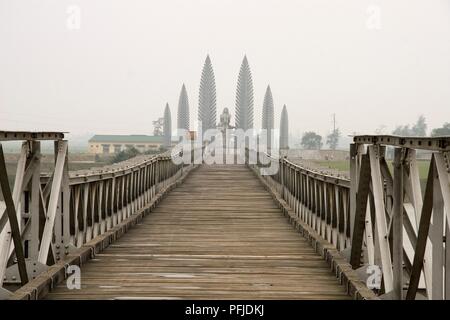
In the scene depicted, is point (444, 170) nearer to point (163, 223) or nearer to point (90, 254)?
point (90, 254)

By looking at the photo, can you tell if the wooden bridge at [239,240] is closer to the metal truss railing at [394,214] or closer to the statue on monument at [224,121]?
the metal truss railing at [394,214]

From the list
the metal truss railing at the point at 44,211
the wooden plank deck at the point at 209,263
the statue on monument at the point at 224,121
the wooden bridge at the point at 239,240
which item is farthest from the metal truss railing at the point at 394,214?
the statue on monument at the point at 224,121

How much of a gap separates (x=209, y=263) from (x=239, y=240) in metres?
2.54

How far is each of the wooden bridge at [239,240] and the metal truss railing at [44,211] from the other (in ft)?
0.05

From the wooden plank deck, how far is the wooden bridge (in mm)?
19

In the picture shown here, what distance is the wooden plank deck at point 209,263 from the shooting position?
7285 mm

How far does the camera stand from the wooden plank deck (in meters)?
7.29

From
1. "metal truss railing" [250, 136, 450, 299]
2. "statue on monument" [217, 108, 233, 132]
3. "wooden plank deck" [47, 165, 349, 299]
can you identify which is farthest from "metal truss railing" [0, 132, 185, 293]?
"statue on monument" [217, 108, 233, 132]

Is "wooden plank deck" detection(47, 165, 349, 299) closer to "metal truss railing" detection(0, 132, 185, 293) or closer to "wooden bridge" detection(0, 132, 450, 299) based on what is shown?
"wooden bridge" detection(0, 132, 450, 299)

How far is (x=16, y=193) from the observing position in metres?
6.36

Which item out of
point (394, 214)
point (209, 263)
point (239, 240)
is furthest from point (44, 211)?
point (239, 240)

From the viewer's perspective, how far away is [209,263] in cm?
923
